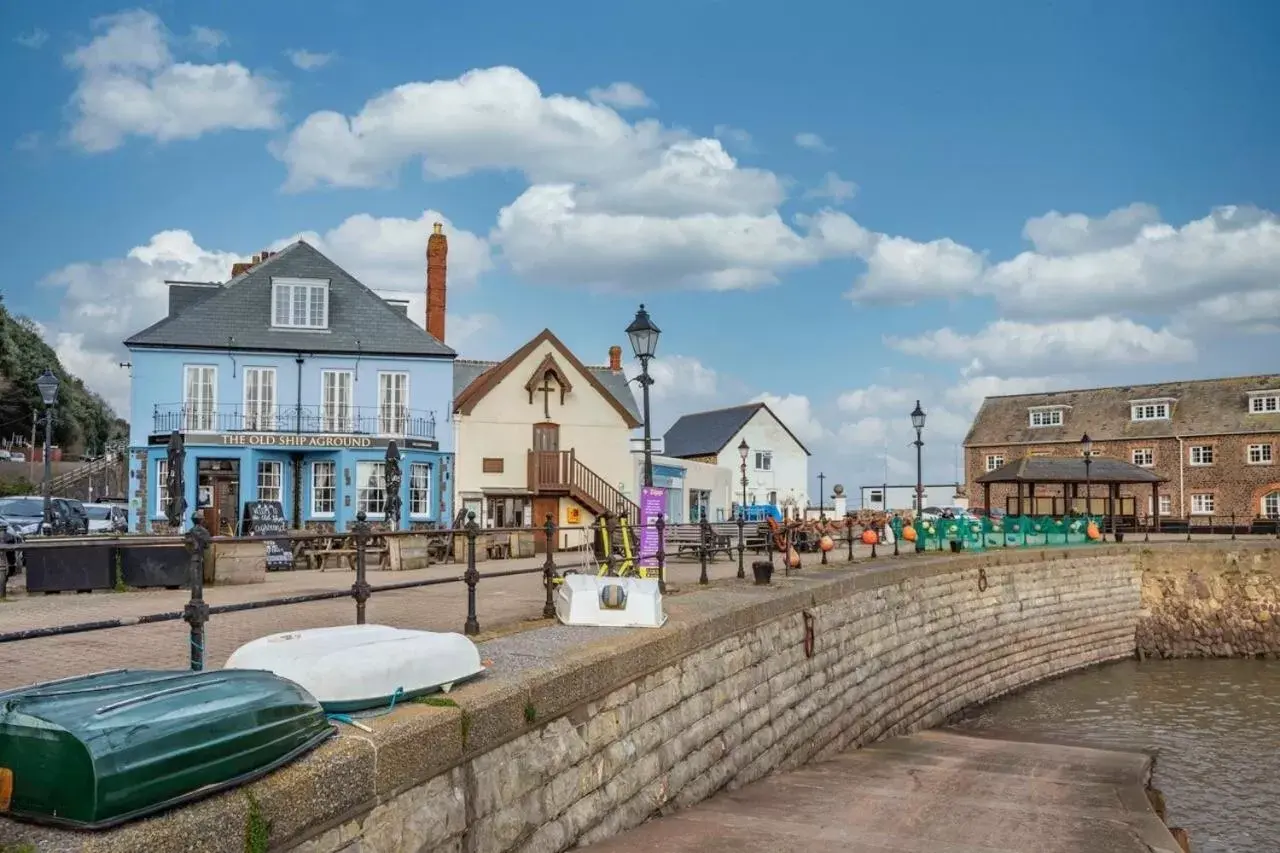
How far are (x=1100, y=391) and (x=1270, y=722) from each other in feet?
125

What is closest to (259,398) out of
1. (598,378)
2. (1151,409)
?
(598,378)

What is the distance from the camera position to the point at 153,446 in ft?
88.8

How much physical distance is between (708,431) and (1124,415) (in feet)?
69.4

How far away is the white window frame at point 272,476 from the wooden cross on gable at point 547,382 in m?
7.74

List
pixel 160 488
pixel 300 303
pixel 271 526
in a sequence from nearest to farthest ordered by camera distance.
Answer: pixel 271 526 → pixel 160 488 → pixel 300 303

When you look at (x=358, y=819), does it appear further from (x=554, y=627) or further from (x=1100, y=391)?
(x=1100, y=391)

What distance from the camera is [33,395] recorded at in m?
54.4

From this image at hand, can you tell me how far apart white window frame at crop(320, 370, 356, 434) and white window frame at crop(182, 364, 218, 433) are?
2.86 metres

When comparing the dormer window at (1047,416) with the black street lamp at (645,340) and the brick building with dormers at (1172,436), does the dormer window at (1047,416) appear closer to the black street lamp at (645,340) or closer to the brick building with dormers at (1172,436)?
the brick building with dormers at (1172,436)

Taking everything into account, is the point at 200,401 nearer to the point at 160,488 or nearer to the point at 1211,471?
the point at 160,488

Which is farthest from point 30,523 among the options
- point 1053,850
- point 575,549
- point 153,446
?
point 1053,850

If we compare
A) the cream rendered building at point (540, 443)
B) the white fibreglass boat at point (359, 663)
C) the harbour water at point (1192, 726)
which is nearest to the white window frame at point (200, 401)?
the cream rendered building at point (540, 443)

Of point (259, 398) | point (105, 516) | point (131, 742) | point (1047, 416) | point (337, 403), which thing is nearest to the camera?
point (131, 742)

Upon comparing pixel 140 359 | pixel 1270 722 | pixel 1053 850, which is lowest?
pixel 1270 722
